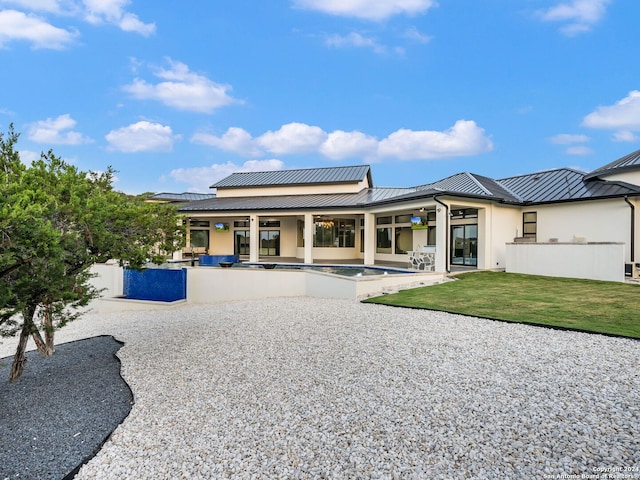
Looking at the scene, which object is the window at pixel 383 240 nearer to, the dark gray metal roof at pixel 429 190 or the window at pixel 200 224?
the dark gray metal roof at pixel 429 190

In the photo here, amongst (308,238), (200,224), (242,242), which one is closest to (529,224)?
(308,238)

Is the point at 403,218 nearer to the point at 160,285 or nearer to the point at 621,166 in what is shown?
the point at 621,166

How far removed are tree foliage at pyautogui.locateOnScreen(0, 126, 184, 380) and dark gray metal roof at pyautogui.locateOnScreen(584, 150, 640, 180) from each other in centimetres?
1823

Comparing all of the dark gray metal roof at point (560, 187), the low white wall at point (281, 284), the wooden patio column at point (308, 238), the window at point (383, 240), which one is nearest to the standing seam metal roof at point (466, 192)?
the dark gray metal roof at point (560, 187)

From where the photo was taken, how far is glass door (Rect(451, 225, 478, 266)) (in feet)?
57.0

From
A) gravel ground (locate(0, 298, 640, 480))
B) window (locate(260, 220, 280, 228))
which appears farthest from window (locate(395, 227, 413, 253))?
gravel ground (locate(0, 298, 640, 480))

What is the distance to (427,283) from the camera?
13.9m

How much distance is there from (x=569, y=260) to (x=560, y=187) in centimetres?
484

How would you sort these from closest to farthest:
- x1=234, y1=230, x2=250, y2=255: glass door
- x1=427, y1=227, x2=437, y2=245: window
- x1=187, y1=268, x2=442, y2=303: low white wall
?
x1=187, y1=268, x2=442, y2=303: low white wall < x1=427, y1=227, x2=437, y2=245: window < x1=234, y1=230, x2=250, y2=255: glass door

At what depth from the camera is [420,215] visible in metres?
19.5

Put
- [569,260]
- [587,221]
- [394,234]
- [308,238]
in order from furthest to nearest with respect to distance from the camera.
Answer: [394,234]
[308,238]
[587,221]
[569,260]

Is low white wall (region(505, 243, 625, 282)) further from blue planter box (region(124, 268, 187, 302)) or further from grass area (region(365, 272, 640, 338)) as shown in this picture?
blue planter box (region(124, 268, 187, 302))

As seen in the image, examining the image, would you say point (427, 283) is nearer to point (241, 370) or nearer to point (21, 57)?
point (241, 370)

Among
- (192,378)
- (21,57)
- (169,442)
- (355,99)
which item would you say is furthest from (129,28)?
(169,442)
